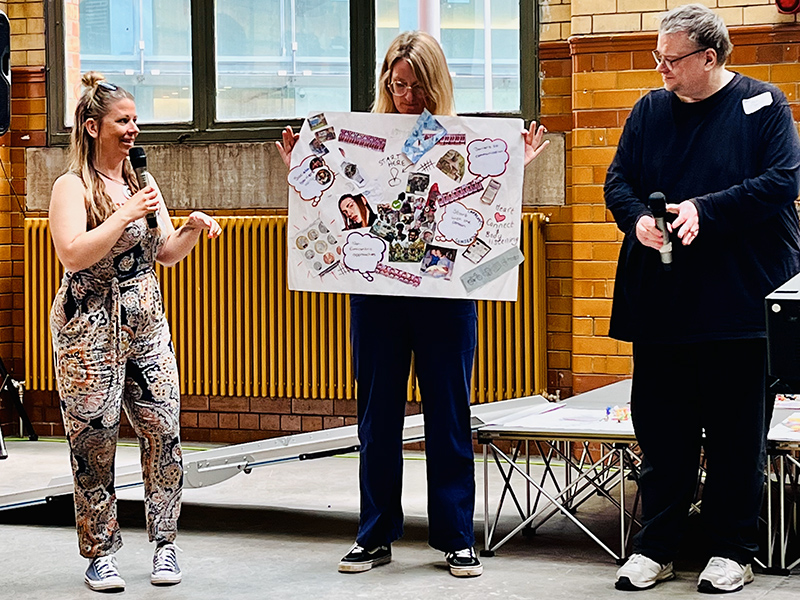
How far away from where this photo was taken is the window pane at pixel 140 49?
645 cm

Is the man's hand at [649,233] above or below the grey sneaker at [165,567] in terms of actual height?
above

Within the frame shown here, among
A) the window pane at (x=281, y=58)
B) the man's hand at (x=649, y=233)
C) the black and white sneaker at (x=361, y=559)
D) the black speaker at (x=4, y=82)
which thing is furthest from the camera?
the window pane at (x=281, y=58)

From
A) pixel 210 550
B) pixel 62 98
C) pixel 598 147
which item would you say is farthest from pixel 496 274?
pixel 62 98

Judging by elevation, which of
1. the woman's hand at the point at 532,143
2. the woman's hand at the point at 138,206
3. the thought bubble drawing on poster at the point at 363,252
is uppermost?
the woman's hand at the point at 532,143

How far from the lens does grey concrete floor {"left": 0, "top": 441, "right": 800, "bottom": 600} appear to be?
338cm

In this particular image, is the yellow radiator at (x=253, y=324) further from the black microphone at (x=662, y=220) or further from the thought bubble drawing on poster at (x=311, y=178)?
the black microphone at (x=662, y=220)

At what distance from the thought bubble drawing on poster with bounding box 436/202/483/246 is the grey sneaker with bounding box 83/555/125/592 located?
4.51 feet

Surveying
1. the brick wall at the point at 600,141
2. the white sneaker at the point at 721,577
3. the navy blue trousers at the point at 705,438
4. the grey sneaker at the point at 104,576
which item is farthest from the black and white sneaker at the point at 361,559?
the brick wall at the point at 600,141

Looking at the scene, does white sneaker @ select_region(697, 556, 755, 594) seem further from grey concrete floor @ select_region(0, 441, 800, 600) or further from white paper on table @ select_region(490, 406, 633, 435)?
white paper on table @ select_region(490, 406, 633, 435)

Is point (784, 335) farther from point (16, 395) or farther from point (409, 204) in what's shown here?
point (16, 395)

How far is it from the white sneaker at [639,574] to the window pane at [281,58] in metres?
3.50

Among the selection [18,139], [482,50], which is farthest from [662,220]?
[18,139]

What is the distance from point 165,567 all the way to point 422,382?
942 mm

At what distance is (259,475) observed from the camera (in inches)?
211
